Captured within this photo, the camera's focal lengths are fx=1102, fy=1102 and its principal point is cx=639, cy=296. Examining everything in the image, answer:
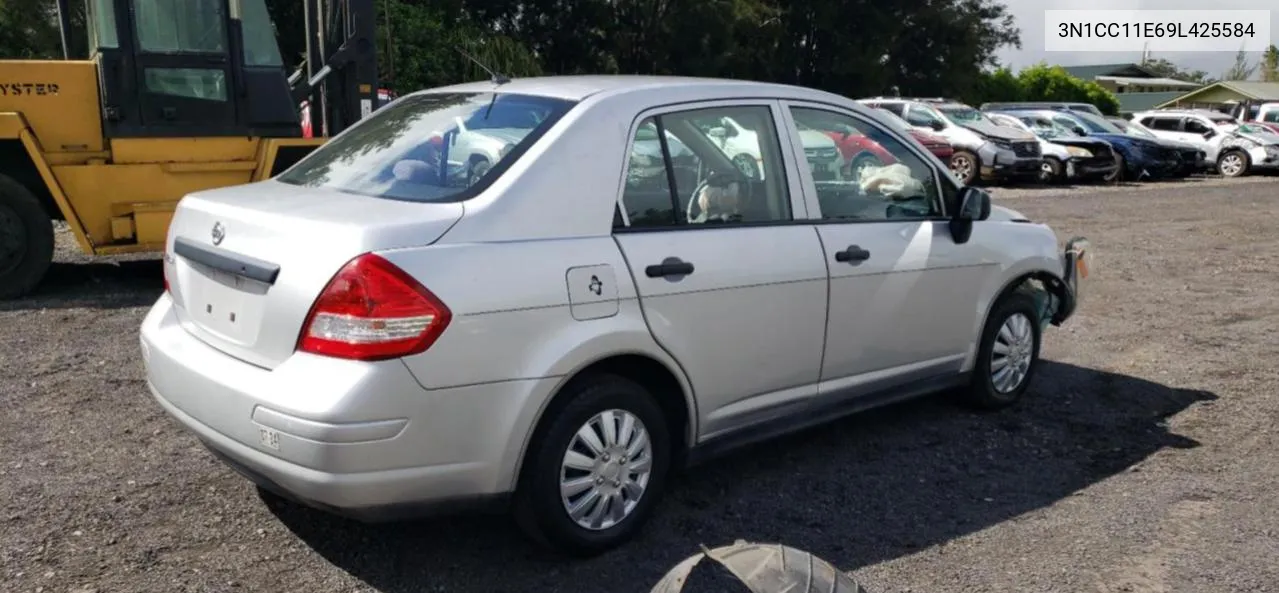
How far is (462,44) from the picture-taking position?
2647cm

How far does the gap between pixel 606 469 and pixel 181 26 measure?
6321 millimetres

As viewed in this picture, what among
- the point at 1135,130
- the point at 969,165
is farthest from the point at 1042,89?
the point at 969,165

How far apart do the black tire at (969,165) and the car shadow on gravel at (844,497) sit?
52.4 feet

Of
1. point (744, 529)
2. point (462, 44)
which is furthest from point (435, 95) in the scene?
point (462, 44)

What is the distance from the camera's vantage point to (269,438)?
3.35m

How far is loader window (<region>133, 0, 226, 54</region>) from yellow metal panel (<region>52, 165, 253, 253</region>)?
94 centimetres

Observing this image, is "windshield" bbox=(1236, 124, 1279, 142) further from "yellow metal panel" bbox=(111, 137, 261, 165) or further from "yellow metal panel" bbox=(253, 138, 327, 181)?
"yellow metal panel" bbox=(111, 137, 261, 165)

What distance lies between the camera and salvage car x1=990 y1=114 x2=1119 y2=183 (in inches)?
888

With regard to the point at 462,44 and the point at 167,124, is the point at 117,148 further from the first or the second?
the point at 462,44

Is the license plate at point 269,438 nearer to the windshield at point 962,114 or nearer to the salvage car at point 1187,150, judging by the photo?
the windshield at point 962,114

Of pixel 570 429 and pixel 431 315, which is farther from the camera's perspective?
pixel 570 429

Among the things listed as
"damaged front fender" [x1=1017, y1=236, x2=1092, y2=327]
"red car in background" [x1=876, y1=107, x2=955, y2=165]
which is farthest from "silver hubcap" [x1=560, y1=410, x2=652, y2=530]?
"red car in background" [x1=876, y1=107, x2=955, y2=165]

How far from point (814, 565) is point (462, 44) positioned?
82.9 feet

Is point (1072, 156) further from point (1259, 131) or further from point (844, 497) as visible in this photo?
point (844, 497)
